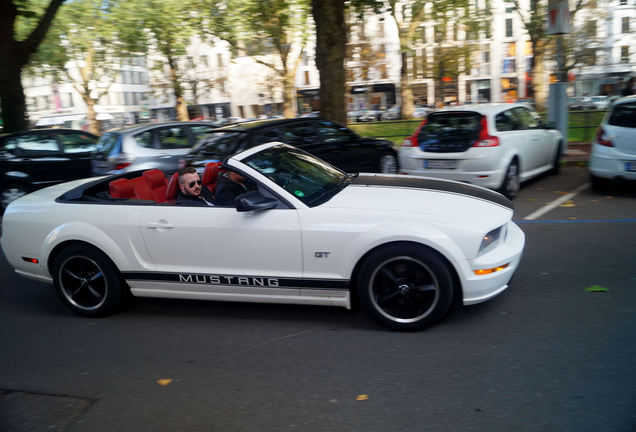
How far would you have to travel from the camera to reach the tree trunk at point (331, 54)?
12422 mm

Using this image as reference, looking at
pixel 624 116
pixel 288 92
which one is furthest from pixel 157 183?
pixel 288 92

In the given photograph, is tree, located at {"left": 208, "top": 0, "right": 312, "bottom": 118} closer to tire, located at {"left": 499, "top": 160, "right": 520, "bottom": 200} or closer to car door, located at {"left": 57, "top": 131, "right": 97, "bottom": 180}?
car door, located at {"left": 57, "top": 131, "right": 97, "bottom": 180}

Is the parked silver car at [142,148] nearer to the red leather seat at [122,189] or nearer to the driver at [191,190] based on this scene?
the red leather seat at [122,189]

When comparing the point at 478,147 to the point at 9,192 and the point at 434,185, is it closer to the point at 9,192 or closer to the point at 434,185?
the point at 434,185

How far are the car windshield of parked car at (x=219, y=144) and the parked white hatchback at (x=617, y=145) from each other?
5632 millimetres

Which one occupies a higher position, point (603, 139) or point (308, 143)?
point (308, 143)

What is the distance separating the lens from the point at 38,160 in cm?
1127

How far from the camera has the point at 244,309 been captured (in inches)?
201

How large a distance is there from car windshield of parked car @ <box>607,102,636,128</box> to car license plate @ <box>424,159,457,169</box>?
8.24 ft

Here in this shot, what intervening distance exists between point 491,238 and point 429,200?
566 mm

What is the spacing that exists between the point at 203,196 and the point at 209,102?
69679mm

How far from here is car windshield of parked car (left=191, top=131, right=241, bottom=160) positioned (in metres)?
8.37

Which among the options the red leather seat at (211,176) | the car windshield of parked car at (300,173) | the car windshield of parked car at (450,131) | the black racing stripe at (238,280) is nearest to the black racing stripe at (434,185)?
the car windshield of parked car at (300,173)

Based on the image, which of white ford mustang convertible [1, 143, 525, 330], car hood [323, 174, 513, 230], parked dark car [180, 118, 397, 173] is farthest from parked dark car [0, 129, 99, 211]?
car hood [323, 174, 513, 230]
